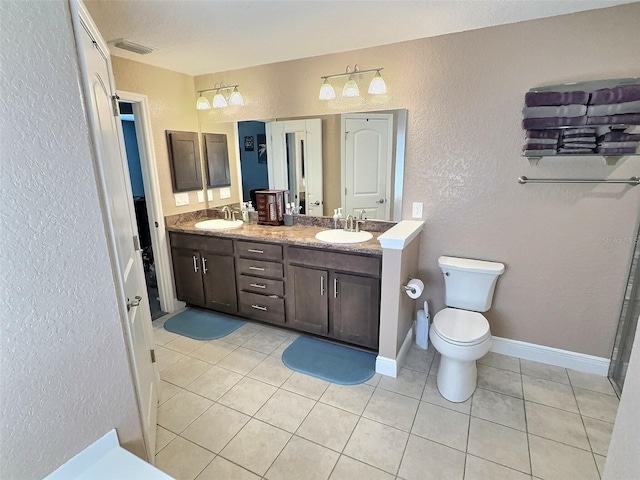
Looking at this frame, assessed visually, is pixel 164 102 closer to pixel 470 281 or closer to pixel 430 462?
pixel 470 281

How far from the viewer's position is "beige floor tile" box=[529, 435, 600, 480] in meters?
1.55

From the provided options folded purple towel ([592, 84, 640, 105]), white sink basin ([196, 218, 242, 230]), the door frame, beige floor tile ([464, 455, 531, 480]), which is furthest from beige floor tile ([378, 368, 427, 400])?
the door frame

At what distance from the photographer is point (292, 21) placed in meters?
1.99

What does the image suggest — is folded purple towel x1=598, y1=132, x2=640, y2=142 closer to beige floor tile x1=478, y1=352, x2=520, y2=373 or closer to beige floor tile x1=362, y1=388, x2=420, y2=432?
beige floor tile x1=478, y1=352, x2=520, y2=373

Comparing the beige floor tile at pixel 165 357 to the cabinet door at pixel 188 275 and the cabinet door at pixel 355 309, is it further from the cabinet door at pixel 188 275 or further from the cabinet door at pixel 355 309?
the cabinet door at pixel 355 309

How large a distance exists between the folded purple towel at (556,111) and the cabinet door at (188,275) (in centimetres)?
275

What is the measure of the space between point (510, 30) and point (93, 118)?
2363 mm

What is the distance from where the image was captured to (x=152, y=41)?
226 centimetres

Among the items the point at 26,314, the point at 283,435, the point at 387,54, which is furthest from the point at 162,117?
the point at 283,435

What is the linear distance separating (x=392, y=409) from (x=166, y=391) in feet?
4.76


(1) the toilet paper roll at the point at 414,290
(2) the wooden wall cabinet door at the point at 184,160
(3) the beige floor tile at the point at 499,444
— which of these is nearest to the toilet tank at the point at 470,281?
(1) the toilet paper roll at the point at 414,290

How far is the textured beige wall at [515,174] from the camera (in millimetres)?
1987

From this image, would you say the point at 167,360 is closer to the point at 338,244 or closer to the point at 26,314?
the point at 338,244

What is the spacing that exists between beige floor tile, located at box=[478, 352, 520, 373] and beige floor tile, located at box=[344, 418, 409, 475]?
3.26 ft
